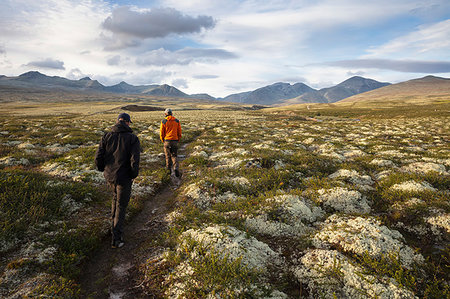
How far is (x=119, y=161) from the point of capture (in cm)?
787

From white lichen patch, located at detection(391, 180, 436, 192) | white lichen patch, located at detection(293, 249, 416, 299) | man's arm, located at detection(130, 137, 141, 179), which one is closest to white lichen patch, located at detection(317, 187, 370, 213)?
white lichen patch, located at detection(391, 180, 436, 192)

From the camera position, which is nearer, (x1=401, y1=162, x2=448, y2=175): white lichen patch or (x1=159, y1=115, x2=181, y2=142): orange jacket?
(x1=401, y1=162, x2=448, y2=175): white lichen patch

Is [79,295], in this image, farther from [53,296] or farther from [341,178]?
[341,178]

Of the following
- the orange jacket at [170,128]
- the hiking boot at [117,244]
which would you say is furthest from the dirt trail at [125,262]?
the orange jacket at [170,128]

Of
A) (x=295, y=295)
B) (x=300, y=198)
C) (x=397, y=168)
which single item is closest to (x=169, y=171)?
(x=300, y=198)

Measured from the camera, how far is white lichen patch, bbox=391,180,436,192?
9953 millimetres

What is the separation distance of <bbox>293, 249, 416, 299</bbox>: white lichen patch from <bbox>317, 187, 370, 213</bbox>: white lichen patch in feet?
12.0

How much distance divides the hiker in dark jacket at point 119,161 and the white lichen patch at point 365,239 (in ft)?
23.0

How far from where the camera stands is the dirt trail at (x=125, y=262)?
6098 millimetres

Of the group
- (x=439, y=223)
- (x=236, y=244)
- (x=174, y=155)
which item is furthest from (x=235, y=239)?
(x=174, y=155)

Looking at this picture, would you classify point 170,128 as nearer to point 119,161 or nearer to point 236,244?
point 119,161

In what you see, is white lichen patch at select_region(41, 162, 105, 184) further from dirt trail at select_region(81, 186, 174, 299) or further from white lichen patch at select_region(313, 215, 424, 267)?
white lichen patch at select_region(313, 215, 424, 267)

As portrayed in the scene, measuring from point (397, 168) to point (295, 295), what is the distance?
544 inches

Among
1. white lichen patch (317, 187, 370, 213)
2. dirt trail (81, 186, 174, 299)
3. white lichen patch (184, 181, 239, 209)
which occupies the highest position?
white lichen patch (317, 187, 370, 213)
